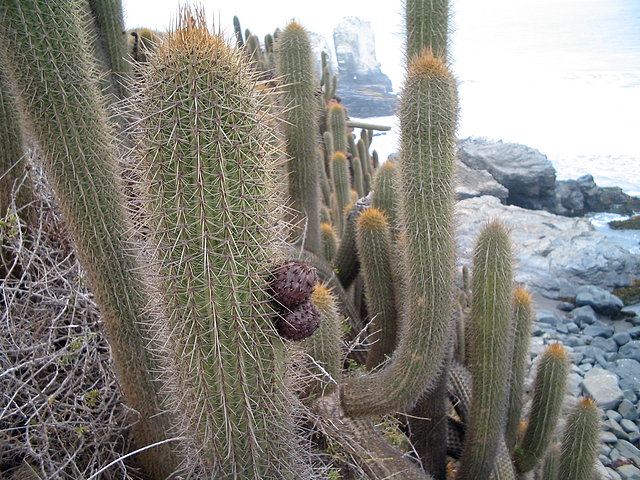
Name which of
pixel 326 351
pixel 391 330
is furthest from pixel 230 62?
pixel 391 330

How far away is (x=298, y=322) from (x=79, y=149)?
938 millimetres

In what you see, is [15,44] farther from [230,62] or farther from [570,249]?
[570,249]

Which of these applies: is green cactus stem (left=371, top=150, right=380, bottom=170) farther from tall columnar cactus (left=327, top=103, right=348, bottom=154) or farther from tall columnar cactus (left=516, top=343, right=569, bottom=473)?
tall columnar cactus (left=516, top=343, right=569, bottom=473)

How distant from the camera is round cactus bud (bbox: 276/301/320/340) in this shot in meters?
1.42

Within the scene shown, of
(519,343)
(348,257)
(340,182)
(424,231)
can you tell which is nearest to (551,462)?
(519,343)

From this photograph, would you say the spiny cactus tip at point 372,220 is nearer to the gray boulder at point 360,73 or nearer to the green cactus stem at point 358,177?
the green cactus stem at point 358,177

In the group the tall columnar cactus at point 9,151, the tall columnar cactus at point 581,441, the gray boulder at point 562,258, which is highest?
the tall columnar cactus at point 9,151

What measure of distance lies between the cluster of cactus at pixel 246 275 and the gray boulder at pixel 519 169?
6.20 meters

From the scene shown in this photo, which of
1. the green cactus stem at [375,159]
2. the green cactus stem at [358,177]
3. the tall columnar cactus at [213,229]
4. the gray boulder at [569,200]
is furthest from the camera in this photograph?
the gray boulder at [569,200]

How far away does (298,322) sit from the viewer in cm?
141

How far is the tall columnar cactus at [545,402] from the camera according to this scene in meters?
3.11

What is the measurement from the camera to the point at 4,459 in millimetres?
2084

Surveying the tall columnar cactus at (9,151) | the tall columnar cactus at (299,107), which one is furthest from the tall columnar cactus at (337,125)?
the tall columnar cactus at (9,151)

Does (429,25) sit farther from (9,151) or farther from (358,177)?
(358,177)
